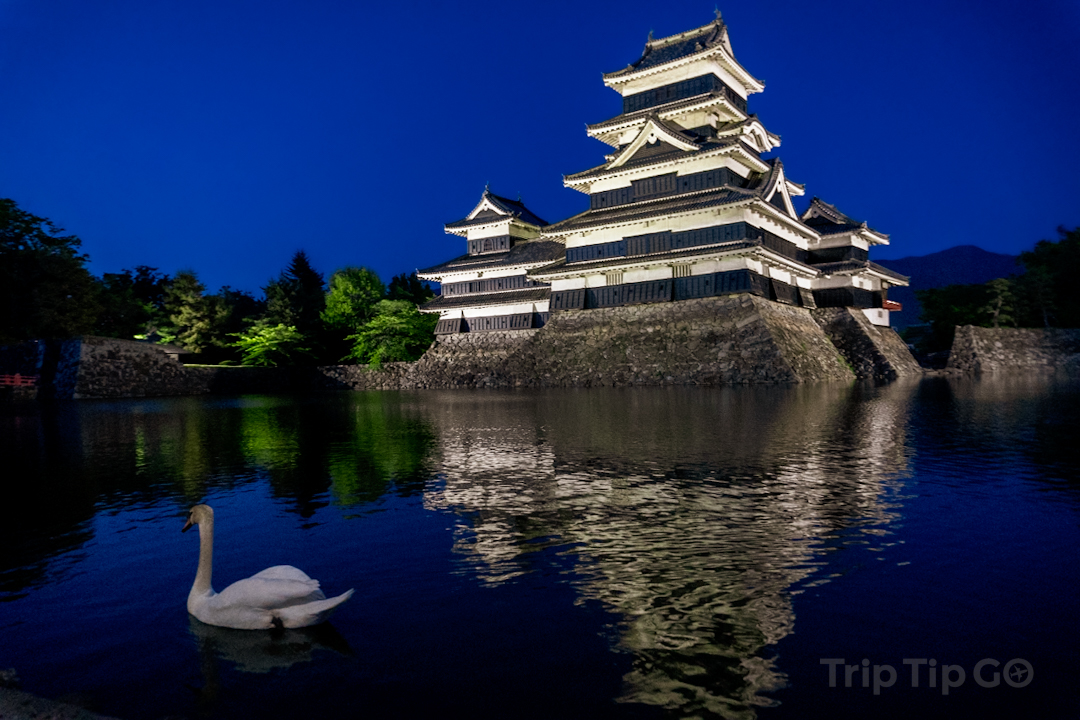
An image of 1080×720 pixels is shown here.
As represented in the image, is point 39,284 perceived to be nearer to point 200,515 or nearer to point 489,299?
point 489,299

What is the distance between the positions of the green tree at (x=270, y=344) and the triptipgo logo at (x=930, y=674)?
168ft

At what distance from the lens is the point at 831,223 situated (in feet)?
151

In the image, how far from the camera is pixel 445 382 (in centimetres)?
4516

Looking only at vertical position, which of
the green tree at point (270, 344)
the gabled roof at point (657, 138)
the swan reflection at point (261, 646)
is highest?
the gabled roof at point (657, 138)

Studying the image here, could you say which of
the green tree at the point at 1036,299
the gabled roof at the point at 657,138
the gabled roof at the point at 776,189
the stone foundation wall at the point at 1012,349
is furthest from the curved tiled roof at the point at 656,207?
the green tree at the point at 1036,299

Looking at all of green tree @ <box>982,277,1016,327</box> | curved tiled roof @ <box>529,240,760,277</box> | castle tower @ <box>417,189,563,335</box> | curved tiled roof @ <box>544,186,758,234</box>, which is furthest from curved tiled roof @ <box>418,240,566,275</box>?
green tree @ <box>982,277,1016,327</box>

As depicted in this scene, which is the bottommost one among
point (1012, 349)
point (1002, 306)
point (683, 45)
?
point (1012, 349)

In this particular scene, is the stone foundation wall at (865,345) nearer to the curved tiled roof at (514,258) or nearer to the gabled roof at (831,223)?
the gabled roof at (831,223)

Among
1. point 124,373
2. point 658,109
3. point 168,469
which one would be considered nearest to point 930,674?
point 168,469

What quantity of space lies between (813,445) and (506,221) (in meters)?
40.7

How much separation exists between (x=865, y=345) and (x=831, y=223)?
11.5 metres

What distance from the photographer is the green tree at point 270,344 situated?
49.8 m

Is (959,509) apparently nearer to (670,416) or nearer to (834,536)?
(834,536)

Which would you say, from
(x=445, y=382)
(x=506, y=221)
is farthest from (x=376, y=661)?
(x=506, y=221)
